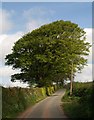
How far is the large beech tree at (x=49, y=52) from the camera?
74.5m

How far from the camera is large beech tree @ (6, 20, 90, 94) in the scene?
7450 centimetres

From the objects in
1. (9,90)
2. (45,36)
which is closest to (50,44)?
(45,36)

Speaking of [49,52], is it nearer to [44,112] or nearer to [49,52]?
[49,52]

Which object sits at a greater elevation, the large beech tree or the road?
the large beech tree

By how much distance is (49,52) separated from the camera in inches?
2913

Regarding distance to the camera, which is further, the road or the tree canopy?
the tree canopy

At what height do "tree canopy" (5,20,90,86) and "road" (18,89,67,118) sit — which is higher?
"tree canopy" (5,20,90,86)

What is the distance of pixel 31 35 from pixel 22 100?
37746mm

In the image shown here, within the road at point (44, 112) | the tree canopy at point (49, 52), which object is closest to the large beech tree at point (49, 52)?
the tree canopy at point (49, 52)

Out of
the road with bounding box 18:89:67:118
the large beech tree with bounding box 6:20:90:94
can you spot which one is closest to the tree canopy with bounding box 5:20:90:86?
the large beech tree with bounding box 6:20:90:94

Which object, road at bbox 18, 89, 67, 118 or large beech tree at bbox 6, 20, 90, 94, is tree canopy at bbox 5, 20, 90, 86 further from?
road at bbox 18, 89, 67, 118

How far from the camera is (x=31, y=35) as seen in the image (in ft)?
260

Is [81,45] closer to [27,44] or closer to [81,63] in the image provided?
[81,63]

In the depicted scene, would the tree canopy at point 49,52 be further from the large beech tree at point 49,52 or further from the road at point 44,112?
the road at point 44,112
